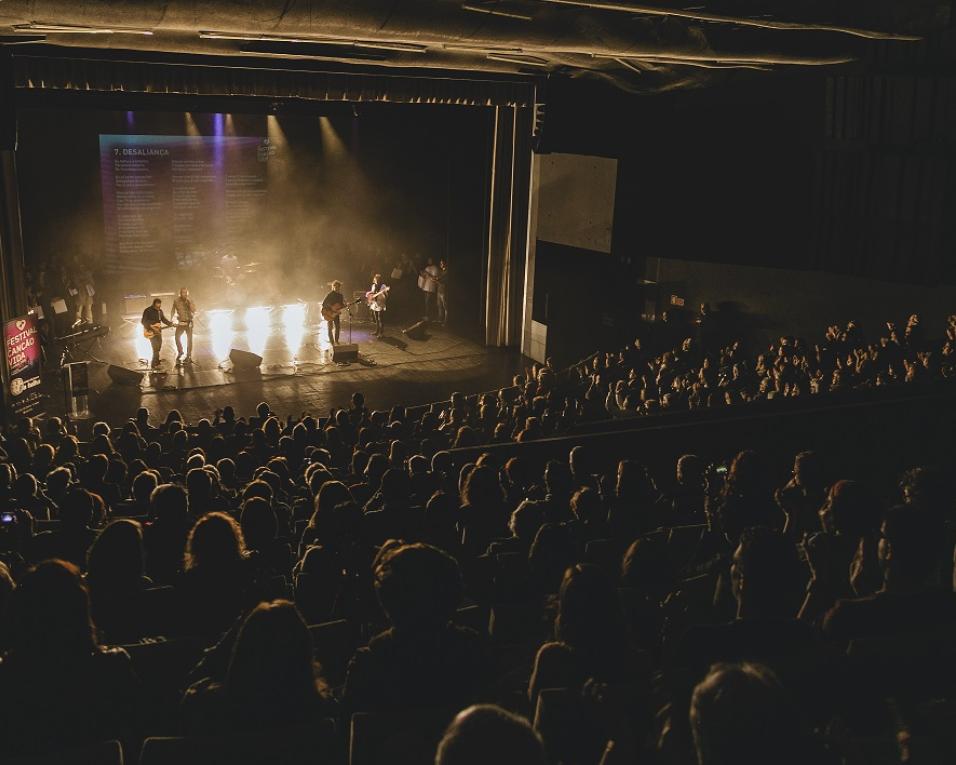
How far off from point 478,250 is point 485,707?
1873 cm

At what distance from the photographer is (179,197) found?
20.6 metres

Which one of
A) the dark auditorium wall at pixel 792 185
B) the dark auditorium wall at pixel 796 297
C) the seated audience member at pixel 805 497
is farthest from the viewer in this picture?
the dark auditorium wall at pixel 796 297

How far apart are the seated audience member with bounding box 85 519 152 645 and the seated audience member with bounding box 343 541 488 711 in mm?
1456

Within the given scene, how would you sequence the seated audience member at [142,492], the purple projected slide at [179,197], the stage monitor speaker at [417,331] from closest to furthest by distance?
the seated audience member at [142,492] → the stage monitor speaker at [417,331] → the purple projected slide at [179,197]

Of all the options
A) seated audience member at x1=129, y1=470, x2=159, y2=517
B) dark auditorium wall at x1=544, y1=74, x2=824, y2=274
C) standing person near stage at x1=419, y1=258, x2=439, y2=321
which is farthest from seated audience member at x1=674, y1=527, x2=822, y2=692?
standing person near stage at x1=419, y1=258, x2=439, y2=321

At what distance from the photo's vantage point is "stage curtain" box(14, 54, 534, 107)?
11871 mm

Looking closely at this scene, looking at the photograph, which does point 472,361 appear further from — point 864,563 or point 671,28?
point 864,563

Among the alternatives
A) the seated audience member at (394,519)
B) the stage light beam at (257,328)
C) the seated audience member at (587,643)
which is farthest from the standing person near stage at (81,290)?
the seated audience member at (587,643)

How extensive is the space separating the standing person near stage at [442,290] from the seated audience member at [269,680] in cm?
1747

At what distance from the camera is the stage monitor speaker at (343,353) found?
1652cm

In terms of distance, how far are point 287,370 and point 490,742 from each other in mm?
14682

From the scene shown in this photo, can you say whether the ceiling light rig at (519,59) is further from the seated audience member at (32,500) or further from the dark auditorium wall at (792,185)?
the seated audience member at (32,500)

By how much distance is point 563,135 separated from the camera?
41.0ft

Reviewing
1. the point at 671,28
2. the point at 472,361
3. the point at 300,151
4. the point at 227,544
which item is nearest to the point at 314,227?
the point at 300,151
